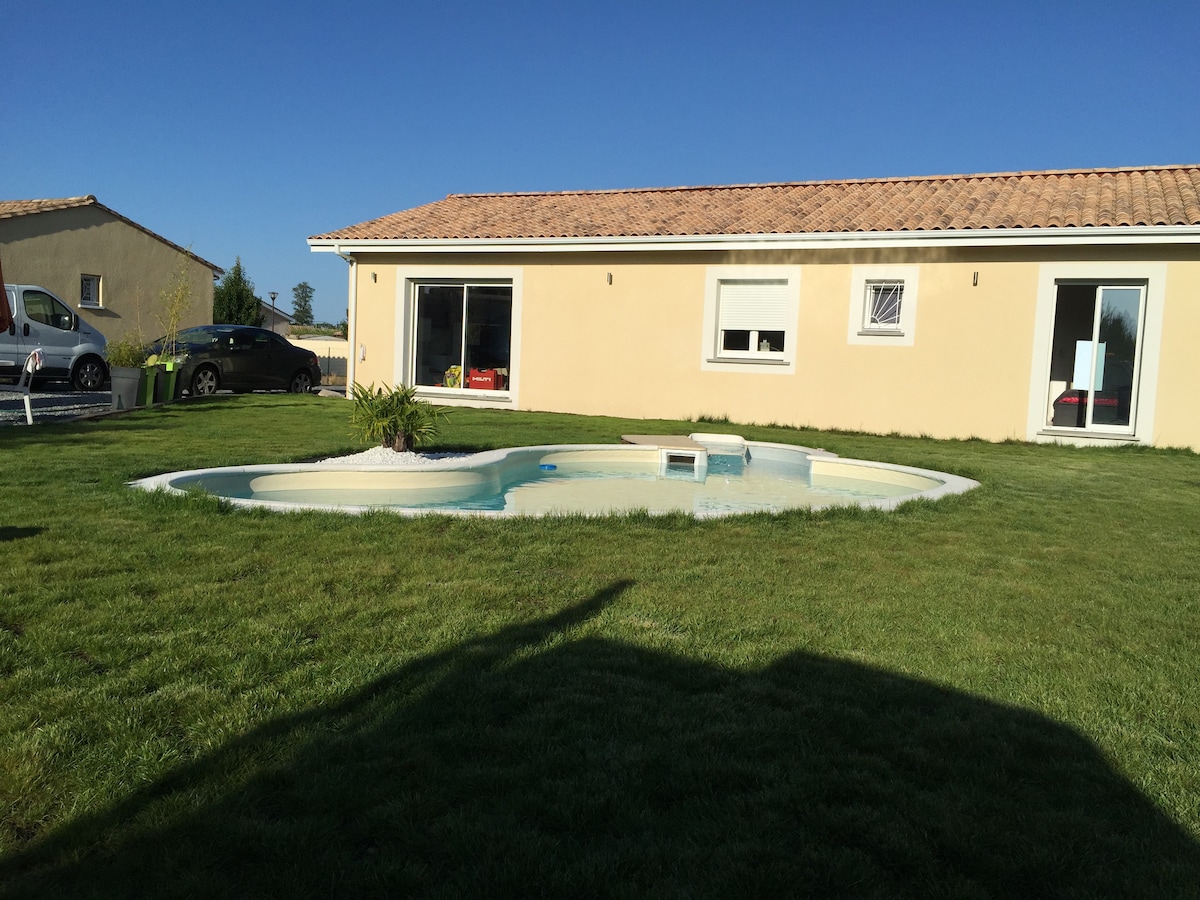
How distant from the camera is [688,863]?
2.18 meters

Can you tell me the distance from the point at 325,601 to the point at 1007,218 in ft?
39.7

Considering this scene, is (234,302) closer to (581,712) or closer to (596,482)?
(596,482)

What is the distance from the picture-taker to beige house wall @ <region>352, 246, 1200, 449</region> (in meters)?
13.1

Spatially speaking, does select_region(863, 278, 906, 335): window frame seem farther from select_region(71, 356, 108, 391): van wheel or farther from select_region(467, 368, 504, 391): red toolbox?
select_region(71, 356, 108, 391): van wheel

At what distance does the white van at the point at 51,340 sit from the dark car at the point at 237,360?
3.93ft

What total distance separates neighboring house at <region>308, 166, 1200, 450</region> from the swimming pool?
130 inches

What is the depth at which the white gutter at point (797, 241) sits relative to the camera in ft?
40.8

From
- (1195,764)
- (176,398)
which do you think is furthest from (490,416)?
(1195,764)

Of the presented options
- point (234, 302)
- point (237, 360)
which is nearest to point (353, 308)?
point (237, 360)

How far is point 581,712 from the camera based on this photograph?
9.84ft

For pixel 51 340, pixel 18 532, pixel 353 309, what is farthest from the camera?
pixel 353 309

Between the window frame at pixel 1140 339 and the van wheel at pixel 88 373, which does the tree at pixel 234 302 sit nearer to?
the van wheel at pixel 88 373

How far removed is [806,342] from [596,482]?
5.85m

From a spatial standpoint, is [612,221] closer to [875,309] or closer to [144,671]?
[875,309]
